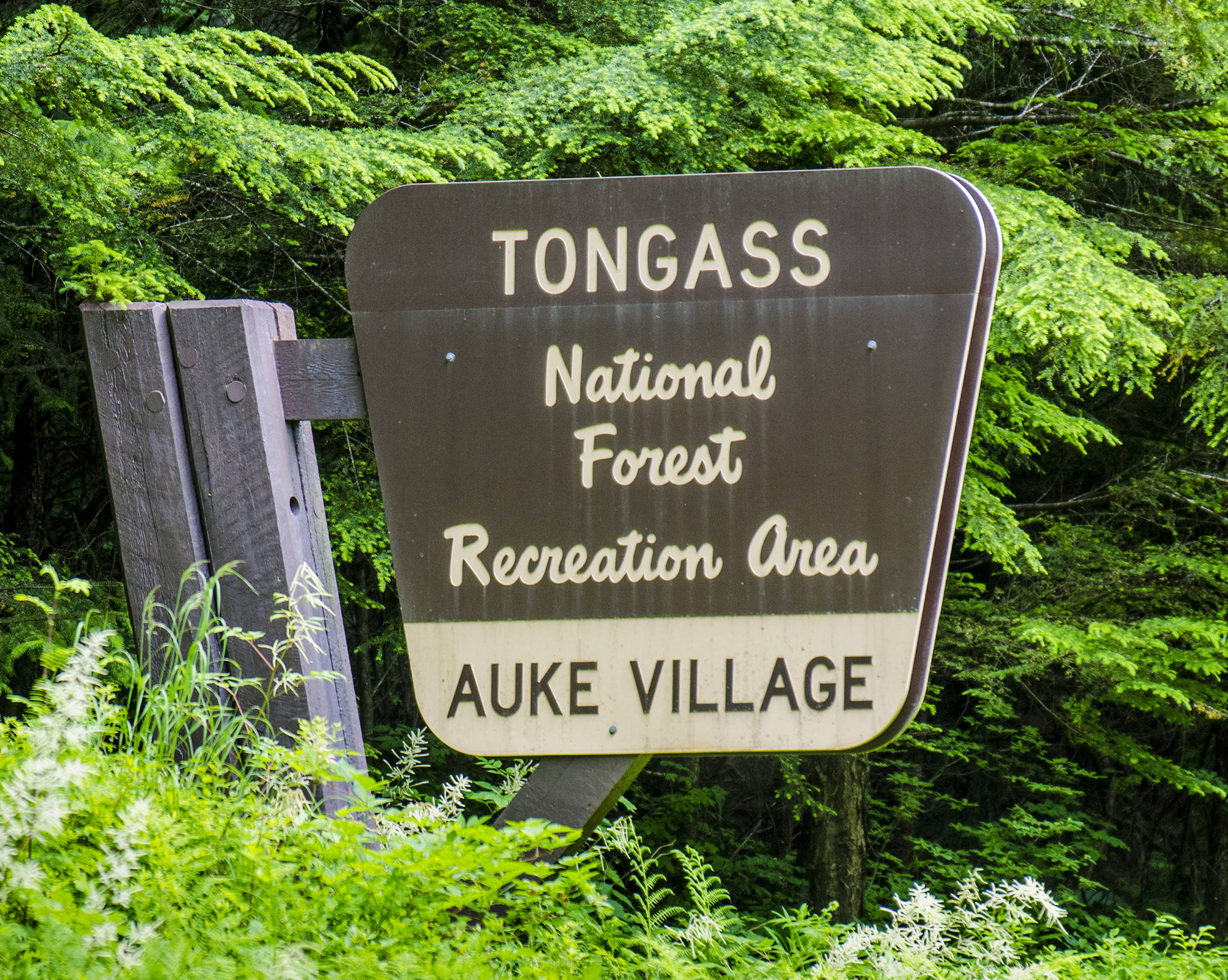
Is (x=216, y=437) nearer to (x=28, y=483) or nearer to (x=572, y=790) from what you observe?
(x=572, y=790)

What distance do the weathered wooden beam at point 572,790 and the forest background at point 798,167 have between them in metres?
1.70

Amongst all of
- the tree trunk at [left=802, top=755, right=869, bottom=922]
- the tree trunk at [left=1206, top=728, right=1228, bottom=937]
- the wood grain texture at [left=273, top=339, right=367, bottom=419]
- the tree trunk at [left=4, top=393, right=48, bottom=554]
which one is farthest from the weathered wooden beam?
the tree trunk at [left=1206, top=728, right=1228, bottom=937]

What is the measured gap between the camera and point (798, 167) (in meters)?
6.54

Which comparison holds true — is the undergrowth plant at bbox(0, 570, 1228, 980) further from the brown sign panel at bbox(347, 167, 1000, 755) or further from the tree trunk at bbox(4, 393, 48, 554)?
the tree trunk at bbox(4, 393, 48, 554)

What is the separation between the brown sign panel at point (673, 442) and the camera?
2385 mm

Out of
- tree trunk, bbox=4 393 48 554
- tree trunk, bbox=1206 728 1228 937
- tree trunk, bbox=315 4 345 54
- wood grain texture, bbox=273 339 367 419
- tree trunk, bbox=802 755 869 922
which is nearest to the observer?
wood grain texture, bbox=273 339 367 419

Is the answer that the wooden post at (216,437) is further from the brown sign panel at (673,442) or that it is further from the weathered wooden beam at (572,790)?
the weathered wooden beam at (572,790)

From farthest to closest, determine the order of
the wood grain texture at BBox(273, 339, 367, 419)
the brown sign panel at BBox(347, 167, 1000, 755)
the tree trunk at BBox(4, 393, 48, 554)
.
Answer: the tree trunk at BBox(4, 393, 48, 554)
the wood grain texture at BBox(273, 339, 367, 419)
the brown sign panel at BBox(347, 167, 1000, 755)

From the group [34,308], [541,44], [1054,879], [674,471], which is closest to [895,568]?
[674,471]

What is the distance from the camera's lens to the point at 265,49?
6.51m

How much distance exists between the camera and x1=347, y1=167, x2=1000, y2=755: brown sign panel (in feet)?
7.82


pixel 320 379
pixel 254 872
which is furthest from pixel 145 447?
pixel 254 872

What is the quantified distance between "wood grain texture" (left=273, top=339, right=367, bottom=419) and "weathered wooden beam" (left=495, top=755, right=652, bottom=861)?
97 cm

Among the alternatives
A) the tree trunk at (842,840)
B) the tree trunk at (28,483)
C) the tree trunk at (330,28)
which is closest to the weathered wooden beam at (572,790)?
the tree trunk at (28,483)
